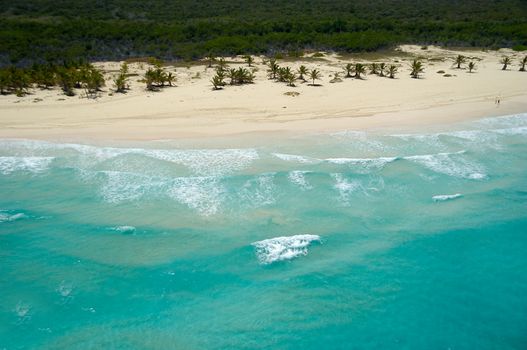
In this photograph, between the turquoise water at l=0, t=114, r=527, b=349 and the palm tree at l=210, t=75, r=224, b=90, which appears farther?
the palm tree at l=210, t=75, r=224, b=90

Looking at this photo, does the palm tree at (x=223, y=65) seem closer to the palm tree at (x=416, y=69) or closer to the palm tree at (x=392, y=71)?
the palm tree at (x=392, y=71)

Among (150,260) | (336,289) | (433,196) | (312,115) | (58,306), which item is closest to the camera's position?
(58,306)

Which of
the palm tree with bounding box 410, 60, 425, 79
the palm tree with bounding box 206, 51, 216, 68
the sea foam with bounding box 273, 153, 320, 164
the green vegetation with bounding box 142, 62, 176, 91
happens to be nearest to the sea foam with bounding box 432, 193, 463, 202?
the sea foam with bounding box 273, 153, 320, 164

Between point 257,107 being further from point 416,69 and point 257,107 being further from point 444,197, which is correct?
point 416,69

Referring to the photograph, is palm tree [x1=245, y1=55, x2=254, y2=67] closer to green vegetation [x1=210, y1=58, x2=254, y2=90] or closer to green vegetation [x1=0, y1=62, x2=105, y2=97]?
green vegetation [x1=210, y1=58, x2=254, y2=90]

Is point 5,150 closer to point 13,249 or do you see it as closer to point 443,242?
point 13,249

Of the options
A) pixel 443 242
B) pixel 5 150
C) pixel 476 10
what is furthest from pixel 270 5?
pixel 443 242
